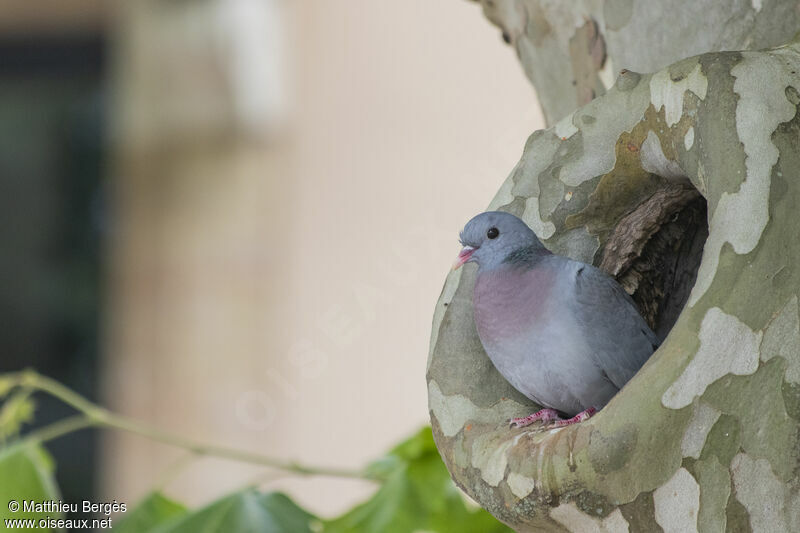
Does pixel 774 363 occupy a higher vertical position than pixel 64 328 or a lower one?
higher

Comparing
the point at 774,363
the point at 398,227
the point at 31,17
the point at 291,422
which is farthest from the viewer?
the point at 31,17

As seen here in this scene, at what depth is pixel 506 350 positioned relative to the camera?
439 mm

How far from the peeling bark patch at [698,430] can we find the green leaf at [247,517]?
1.14ft

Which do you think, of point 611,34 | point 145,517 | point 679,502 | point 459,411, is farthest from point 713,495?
point 145,517

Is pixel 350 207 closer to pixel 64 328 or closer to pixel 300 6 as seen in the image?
pixel 300 6

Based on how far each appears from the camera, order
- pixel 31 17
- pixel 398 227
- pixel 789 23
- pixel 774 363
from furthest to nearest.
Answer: pixel 31 17
pixel 398 227
pixel 789 23
pixel 774 363

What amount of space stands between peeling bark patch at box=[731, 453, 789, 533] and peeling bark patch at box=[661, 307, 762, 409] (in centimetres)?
4

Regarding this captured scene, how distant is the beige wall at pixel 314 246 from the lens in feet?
4.65

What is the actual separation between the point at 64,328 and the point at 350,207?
74 cm

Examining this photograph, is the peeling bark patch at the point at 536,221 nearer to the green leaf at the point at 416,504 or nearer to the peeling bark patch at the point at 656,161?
the peeling bark patch at the point at 656,161

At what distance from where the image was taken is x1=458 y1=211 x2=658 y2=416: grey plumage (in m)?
0.44

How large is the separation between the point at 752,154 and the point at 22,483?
0.52 meters

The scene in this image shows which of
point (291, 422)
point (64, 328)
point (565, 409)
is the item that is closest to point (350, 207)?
point (291, 422)

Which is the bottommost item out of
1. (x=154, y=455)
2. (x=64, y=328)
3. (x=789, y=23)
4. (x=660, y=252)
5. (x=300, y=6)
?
(x=154, y=455)
